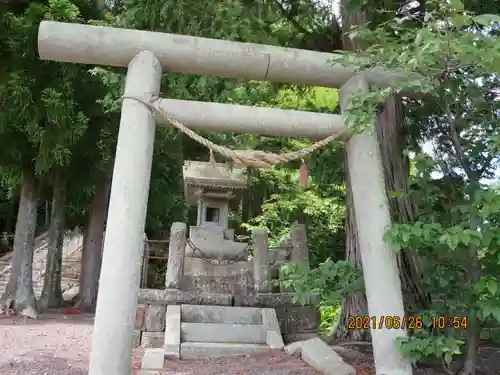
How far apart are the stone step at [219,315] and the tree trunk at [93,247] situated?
5.96 meters

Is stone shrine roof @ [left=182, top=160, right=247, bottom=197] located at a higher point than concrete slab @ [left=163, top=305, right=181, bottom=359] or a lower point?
higher

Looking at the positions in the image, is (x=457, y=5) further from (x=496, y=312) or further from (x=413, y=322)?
(x=413, y=322)

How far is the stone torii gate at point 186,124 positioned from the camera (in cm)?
354

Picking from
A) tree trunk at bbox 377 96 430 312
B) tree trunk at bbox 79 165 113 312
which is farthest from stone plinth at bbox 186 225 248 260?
tree trunk at bbox 79 165 113 312

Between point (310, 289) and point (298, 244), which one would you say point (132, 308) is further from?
point (298, 244)

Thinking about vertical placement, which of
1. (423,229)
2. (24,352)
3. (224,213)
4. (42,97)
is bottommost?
(24,352)

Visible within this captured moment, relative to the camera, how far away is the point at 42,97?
344 inches

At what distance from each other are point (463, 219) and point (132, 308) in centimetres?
258

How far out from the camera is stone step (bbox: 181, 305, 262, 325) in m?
6.38

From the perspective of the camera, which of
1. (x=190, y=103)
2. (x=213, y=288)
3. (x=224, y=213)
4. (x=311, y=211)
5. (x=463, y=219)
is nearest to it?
(x=463, y=219)

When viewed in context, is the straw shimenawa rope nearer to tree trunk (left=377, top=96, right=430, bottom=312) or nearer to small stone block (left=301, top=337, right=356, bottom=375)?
tree trunk (left=377, top=96, right=430, bottom=312)

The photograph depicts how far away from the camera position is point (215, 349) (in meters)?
5.66

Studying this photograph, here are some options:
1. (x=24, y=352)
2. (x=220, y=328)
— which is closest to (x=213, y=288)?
(x=220, y=328)

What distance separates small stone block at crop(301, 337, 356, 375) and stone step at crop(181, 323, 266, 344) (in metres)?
0.91
